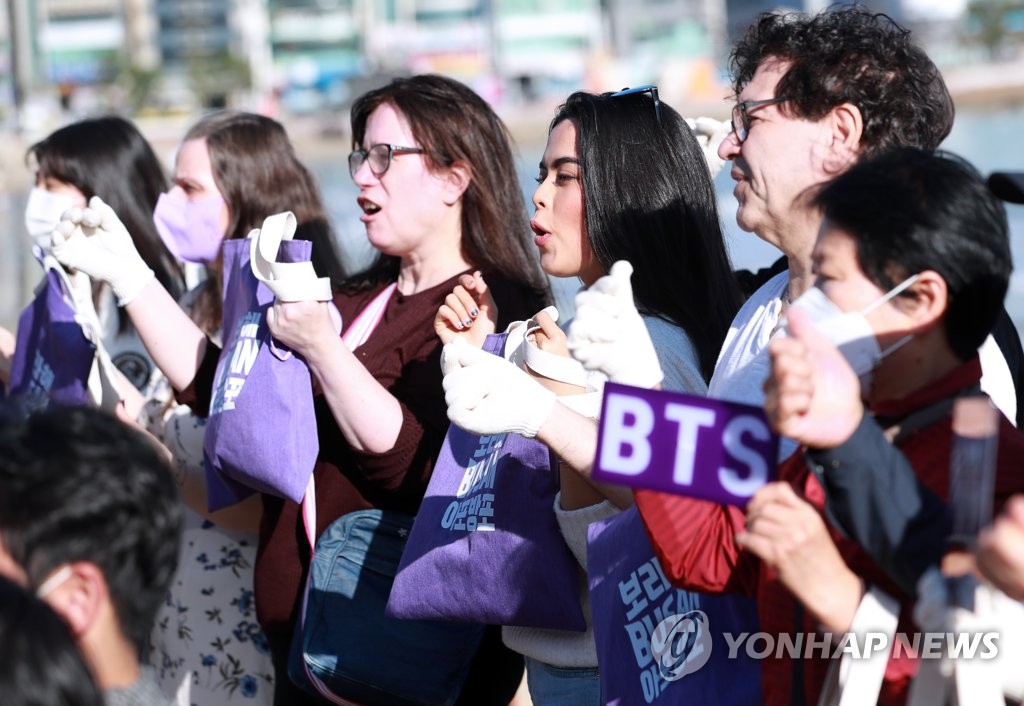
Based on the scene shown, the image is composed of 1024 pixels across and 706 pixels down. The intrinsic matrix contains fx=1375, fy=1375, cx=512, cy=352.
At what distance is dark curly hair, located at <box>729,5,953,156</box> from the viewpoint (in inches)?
89.4

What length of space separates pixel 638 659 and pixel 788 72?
100 cm

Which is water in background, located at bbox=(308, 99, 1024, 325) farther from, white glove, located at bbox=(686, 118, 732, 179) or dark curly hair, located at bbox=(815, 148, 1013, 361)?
dark curly hair, located at bbox=(815, 148, 1013, 361)

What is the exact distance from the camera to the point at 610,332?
5.81 ft

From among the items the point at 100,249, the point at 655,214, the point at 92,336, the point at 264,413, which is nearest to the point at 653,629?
the point at 655,214

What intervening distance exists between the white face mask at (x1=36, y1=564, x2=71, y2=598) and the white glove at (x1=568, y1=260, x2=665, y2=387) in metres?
0.67

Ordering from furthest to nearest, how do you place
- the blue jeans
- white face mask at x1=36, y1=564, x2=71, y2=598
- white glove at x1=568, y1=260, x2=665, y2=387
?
the blue jeans → white glove at x1=568, y1=260, x2=665, y2=387 → white face mask at x1=36, y1=564, x2=71, y2=598

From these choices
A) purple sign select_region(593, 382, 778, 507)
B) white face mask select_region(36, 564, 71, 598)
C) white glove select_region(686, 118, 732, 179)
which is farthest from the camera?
white glove select_region(686, 118, 732, 179)

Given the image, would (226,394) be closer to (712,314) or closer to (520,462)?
(520,462)

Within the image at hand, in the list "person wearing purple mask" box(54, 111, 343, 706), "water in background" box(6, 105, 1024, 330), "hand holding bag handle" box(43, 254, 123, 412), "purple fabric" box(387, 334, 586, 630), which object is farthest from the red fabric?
"hand holding bag handle" box(43, 254, 123, 412)

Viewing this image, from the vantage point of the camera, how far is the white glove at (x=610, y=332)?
5.81 feet

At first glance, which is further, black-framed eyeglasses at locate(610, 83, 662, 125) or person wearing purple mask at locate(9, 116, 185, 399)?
person wearing purple mask at locate(9, 116, 185, 399)

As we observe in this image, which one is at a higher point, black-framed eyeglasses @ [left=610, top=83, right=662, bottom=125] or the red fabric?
black-framed eyeglasses @ [left=610, top=83, right=662, bottom=125]

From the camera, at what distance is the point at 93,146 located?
378cm

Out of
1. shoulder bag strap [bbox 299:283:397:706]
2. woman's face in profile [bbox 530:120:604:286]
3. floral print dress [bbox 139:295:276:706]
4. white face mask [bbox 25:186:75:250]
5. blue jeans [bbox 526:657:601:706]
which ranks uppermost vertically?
woman's face in profile [bbox 530:120:604:286]
